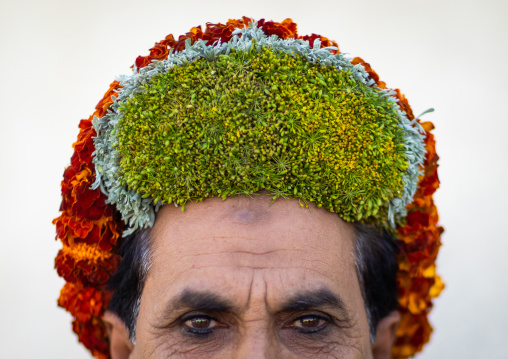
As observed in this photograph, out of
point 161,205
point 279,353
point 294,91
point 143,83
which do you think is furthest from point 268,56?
point 279,353

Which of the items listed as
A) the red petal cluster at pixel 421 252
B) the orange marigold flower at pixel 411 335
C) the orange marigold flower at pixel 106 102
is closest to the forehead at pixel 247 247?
the orange marigold flower at pixel 106 102

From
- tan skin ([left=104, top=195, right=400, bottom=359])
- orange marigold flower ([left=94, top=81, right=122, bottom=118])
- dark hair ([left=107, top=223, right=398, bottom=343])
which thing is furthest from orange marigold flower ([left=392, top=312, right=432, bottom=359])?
orange marigold flower ([left=94, top=81, right=122, bottom=118])

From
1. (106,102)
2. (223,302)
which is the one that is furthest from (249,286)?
(106,102)

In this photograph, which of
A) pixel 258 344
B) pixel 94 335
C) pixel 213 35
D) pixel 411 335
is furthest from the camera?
pixel 411 335

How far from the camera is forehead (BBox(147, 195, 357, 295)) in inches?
95.9

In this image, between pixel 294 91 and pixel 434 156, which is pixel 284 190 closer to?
pixel 294 91

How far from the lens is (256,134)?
240 centimetres

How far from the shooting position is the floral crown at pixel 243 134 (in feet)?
7.91

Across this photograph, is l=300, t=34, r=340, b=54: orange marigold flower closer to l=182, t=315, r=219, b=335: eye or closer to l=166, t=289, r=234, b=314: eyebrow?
l=166, t=289, r=234, b=314: eyebrow

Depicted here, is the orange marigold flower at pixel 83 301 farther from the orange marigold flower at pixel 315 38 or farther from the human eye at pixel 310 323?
the orange marigold flower at pixel 315 38

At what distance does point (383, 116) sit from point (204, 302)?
129cm

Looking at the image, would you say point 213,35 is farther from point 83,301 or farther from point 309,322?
point 83,301

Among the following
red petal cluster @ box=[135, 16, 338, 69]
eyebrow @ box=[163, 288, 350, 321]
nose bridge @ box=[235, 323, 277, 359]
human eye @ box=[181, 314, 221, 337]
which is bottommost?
nose bridge @ box=[235, 323, 277, 359]

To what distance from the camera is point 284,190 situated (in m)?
2.50
